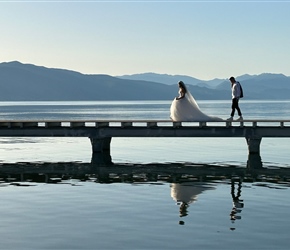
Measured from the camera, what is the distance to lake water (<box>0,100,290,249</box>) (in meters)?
16.5

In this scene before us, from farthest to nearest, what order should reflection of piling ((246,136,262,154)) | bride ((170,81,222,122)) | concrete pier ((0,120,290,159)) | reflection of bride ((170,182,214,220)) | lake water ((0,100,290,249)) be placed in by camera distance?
reflection of piling ((246,136,262,154)) < concrete pier ((0,120,290,159)) < bride ((170,81,222,122)) < reflection of bride ((170,182,214,220)) < lake water ((0,100,290,249))

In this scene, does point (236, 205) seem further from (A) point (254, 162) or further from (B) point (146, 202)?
(A) point (254, 162)

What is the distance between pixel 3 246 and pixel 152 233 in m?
4.30

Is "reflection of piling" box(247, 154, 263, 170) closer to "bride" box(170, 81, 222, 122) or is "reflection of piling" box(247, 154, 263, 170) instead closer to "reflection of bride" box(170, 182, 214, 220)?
"bride" box(170, 81, 222, 122)

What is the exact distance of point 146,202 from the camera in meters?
22.4

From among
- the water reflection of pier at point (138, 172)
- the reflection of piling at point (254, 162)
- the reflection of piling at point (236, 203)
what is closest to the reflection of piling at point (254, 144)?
the reflection of piling at point (254, 162)

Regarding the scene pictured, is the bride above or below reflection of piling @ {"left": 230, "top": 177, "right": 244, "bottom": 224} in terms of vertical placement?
above

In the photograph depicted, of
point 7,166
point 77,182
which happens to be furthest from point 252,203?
point 7,166

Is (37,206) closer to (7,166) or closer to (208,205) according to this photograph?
(208,205)

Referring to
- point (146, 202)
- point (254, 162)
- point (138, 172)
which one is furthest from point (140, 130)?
point (146, 202)

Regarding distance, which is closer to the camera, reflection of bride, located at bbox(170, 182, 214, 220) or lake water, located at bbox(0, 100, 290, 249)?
lake water, located at bbox(0, 100, 290, 249)

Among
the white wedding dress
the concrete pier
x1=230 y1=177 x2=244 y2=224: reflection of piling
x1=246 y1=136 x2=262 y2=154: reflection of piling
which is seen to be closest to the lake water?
x1=230 y1=177 x2=244 y2=224: reflection of piling

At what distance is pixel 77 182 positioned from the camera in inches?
1123

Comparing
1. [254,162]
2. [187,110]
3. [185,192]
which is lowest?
[185,192]
